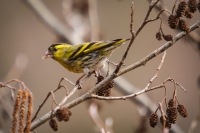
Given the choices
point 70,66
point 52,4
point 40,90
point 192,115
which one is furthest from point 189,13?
point 52,4

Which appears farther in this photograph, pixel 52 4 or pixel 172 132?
pixel 52 4

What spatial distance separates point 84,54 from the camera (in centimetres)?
340

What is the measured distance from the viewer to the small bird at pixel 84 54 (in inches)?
124

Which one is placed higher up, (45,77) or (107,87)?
(45,77)

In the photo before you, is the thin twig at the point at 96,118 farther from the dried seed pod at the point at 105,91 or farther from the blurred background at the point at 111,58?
the blurred background at the point at 111,58

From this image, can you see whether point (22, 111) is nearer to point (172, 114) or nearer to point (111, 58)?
point (172, 114)

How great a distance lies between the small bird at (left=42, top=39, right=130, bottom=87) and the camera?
3.14 meters

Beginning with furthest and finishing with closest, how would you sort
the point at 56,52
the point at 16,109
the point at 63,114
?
the point at 56,52 → the point at 63,114 → the point at 16,109

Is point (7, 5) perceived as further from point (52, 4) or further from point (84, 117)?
point (84, 117)

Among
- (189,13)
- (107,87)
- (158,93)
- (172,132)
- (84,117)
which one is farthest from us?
(84,117)

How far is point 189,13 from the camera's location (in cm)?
210

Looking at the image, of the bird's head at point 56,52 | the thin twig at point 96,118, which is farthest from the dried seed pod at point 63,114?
the bird's head at point 56,52

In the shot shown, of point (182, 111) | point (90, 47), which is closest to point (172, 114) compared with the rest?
point (182, 111)

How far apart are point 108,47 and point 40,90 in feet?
14.8
